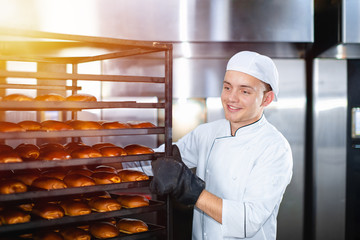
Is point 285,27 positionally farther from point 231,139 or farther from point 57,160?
point 57,160

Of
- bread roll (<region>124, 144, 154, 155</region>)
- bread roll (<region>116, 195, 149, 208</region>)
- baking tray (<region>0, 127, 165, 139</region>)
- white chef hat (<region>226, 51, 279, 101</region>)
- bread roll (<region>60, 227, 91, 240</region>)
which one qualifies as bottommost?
bread roll (<region>60, 227, 91, 240</region>)

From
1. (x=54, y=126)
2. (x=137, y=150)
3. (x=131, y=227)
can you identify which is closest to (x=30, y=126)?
(x=54, y=126)

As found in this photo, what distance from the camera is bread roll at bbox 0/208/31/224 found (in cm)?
124

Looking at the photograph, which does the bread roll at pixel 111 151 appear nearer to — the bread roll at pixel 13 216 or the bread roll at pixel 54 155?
the bread roll at pixel 54 155

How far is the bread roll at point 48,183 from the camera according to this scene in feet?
4.30

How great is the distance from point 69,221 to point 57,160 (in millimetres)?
200

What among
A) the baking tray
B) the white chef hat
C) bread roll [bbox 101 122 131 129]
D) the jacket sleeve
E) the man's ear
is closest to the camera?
the baking tray

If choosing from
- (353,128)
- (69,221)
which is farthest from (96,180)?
(353,128)

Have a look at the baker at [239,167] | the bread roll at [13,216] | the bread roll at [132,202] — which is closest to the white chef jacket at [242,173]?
the baker at [239,167]

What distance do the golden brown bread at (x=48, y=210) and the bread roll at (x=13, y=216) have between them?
0.14ft

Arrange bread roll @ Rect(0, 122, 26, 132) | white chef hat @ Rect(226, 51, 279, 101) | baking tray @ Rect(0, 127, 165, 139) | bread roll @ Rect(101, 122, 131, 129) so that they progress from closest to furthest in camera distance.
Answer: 1. baking tray @ Rect(0, 127, 165, 139)
2. bread roll @ Rect(0, 122, 26, 132)
3. bread roll @ Rect(101, 122, 131, 129)
4. white chef hat @ Rect(226, 51, 279, 101)

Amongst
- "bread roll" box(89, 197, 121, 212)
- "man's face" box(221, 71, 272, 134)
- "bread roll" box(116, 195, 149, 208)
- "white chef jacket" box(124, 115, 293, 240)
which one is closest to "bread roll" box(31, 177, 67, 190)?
"bread roll" box(89, 197, 121, 212)

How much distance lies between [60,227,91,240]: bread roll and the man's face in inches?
32.4

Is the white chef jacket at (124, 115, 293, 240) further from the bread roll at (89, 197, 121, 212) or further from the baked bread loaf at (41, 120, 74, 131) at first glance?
the baked bread loaf at (41, 120, 74, 131)
